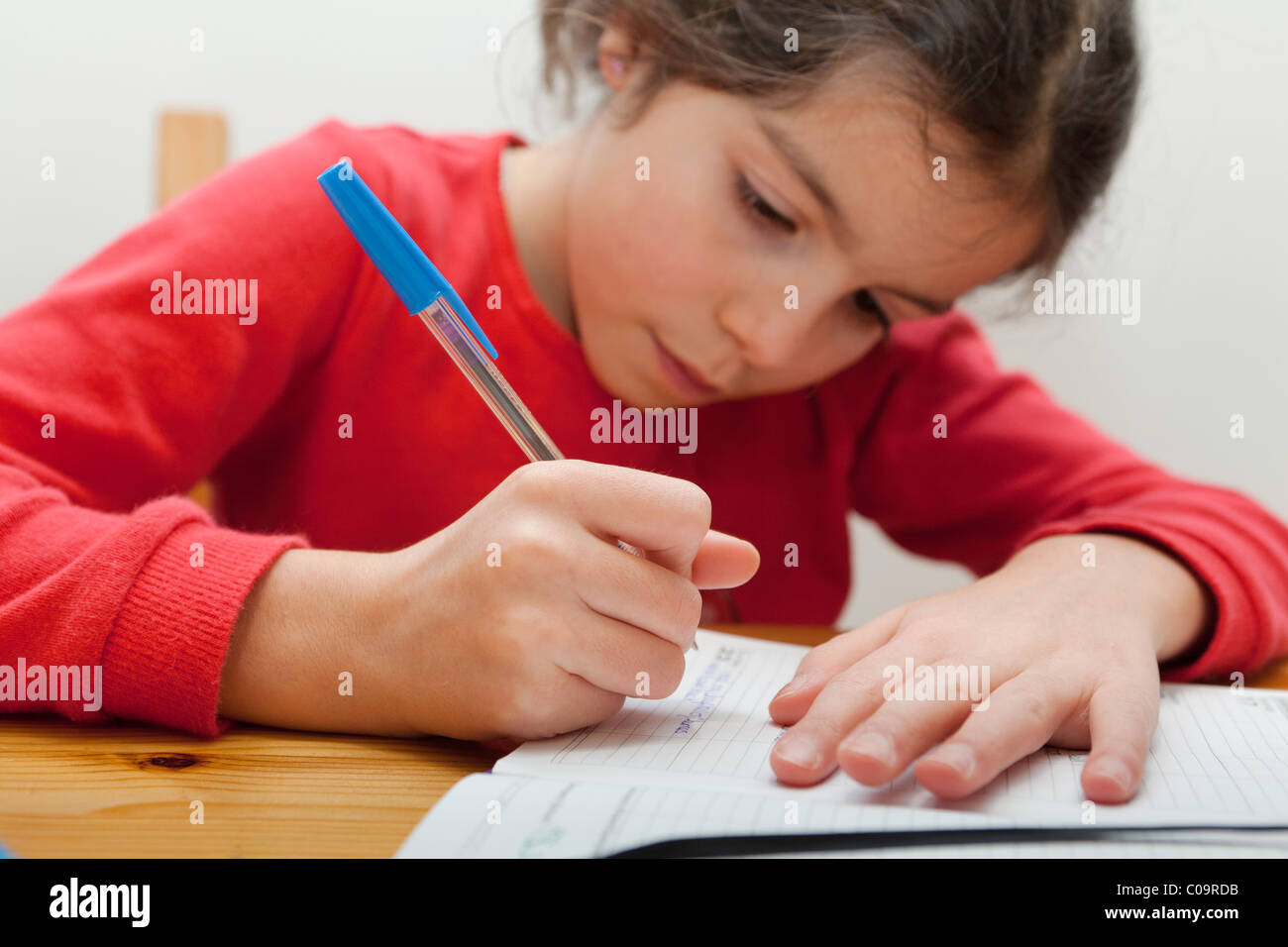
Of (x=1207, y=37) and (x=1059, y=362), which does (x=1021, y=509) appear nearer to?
(x=1059, y=362)

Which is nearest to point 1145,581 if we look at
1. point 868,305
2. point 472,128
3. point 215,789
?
point 868,305

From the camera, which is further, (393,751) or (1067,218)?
(1067,218)

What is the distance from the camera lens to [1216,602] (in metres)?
0.58

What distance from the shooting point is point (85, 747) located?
0.39m

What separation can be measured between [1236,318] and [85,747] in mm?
1016

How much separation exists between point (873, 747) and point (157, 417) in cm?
40

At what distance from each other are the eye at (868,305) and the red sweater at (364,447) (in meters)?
0.15

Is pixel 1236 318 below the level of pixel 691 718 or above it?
above

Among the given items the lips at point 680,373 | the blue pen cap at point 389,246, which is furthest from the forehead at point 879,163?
the blue pen cap at point 389,246

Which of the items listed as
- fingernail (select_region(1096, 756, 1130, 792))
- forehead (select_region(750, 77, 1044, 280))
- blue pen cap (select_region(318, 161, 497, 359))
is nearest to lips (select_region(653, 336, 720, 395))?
forehead (select_region(750, 77, 1044, 280))

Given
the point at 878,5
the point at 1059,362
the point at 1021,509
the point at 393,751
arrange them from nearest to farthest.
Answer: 1. the point at 393,751
2. the point at 878,5
3. the point at 1021,509
4. the point at 1059,362

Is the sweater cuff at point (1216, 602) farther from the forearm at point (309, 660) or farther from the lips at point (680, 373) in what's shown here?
the forearm at point (309, 660)
